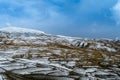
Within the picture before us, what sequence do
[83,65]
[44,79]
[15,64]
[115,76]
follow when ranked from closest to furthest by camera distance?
[44,79]
[115,76]
[15,64]
[83,65]

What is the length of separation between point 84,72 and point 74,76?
18.4 feet

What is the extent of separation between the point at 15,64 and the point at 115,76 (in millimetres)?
26849

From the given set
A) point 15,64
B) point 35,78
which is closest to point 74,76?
point 35,78

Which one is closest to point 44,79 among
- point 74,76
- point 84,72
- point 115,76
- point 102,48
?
point 74,76

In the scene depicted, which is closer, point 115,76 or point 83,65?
point 115,76

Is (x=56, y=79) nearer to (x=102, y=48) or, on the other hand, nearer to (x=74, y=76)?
(x=74, y=76)

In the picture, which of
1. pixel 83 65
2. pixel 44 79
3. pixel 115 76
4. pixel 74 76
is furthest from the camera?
pixel 83 65

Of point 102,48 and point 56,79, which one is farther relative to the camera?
point 102,48

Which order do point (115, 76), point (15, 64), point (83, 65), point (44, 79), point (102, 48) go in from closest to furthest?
point (44, 79) → point (115, 76) → point (15, 64) → point (83, 65) → point (102, 48)

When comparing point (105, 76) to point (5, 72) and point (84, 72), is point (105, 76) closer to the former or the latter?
point (84, 72)

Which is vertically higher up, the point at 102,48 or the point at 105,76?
the point at 102,48

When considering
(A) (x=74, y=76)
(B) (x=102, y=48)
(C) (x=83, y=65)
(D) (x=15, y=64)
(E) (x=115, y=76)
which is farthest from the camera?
(B) (x=102, y=48)

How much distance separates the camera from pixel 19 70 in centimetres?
5428

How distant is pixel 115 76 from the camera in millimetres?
56562
